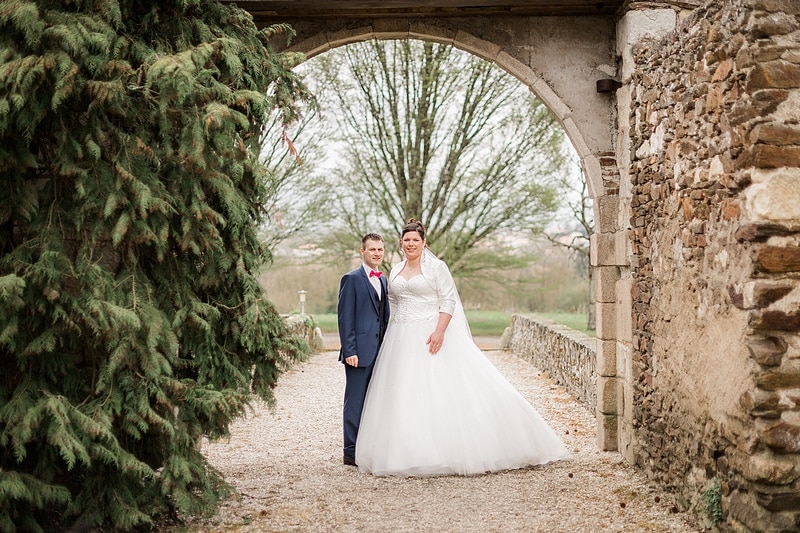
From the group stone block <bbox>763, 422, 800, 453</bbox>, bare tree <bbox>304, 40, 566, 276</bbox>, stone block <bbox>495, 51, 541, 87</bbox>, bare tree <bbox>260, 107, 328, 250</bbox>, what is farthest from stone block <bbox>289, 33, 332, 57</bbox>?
bare tree <bbox>304, 40, 566, 276</bbox>

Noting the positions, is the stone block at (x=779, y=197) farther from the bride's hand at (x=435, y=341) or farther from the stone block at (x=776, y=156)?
the bride's hand at (x=435, y=341)

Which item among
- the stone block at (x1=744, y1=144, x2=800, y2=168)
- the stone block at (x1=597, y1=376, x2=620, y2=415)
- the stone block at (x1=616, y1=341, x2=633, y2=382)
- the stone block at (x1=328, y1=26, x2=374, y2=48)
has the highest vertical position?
the stone block at (x1=328, y1=26, x2=374, y2=48)

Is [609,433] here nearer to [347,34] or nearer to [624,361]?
[624,361]

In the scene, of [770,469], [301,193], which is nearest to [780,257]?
[770,469]

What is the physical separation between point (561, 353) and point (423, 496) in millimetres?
5215

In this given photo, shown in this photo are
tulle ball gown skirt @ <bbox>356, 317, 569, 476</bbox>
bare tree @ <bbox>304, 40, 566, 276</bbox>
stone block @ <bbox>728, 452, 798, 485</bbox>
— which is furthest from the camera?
bare tree @ <bbox>304, 40, 566, 276</bbox>

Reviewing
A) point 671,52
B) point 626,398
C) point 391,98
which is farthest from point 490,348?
point 671,52

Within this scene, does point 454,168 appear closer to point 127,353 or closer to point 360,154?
point 360,154

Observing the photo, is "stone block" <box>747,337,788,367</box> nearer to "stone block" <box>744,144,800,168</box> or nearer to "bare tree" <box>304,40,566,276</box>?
"stone block" <box>744,144,800,168</box>

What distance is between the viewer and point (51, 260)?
3.66 m

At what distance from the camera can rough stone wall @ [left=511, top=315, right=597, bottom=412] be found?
26.7 feet

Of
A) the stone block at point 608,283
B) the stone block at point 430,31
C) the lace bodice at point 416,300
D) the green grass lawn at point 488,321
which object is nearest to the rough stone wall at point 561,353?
the stone block at point 608,283

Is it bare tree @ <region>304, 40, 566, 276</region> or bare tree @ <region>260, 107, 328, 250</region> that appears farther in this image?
bare tree @ <region>304, 40, 566, 276</region>

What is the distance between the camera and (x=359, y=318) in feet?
19.1
